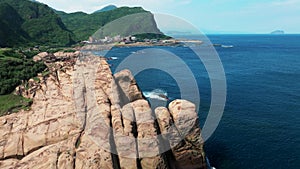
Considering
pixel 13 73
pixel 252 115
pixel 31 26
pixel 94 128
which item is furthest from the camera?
pixel 31 26

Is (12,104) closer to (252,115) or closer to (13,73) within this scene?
(13,73)

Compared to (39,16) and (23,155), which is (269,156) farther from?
(39,16)

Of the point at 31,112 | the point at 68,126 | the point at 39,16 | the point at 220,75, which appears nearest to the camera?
the point at 68,126

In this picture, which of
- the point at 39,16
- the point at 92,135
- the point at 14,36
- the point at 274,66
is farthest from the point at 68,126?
the point at 39,16

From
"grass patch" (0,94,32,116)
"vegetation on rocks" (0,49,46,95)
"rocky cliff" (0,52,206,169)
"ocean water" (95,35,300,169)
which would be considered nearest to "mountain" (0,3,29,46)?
"ocean water" (95,35,300,169)

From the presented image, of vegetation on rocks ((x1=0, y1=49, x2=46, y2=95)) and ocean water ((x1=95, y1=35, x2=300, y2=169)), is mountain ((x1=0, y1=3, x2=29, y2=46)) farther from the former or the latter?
vegetation on rocks ((x1=0, y1=49, x2=46, y2=95))

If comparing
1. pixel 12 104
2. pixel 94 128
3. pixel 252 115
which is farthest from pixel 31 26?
pixel 94 128
